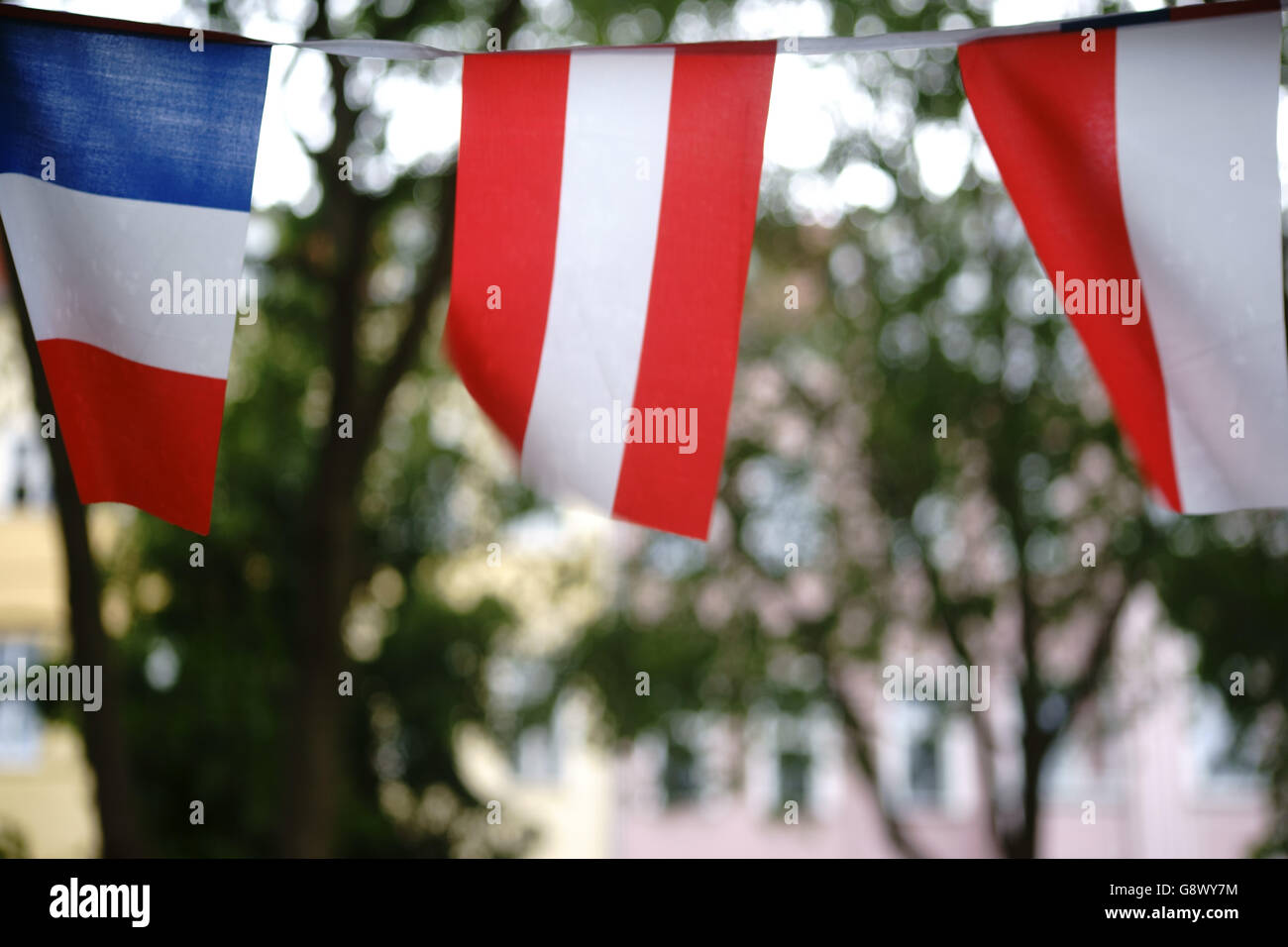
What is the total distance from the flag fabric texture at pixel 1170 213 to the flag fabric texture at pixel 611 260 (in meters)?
0.68

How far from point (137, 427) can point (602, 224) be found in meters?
1.24

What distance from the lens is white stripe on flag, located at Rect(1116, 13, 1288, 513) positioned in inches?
109

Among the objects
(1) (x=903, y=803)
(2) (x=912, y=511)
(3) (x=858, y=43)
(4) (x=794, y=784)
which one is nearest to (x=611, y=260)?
(3) (x=858, y=43)

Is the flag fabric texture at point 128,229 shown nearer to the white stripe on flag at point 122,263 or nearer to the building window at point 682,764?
the white stripe on flag at point 122,263

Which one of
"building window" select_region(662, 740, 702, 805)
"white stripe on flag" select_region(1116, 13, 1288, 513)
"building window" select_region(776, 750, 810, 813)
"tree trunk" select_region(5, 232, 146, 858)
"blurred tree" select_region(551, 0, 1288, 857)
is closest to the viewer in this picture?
"white stripe on flag" select_region(1116, 13, 1288, 513)

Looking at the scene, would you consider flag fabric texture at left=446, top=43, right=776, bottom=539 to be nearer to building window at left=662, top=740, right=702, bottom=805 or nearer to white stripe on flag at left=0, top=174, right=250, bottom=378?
white stripe on flag at left=0, top=174, right=250, bottom=378

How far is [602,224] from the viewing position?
2943mm

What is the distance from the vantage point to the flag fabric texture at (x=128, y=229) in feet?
9.41

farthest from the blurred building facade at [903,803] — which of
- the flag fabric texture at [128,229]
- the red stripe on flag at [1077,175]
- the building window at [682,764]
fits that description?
the flag fabric texture at [128,229]

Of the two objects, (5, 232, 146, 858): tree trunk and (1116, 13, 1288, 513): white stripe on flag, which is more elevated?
(1116, 13, 1288, 513): white stripe on flag

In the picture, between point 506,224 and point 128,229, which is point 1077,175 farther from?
point 128,229

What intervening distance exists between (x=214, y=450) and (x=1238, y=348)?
243 centimetres

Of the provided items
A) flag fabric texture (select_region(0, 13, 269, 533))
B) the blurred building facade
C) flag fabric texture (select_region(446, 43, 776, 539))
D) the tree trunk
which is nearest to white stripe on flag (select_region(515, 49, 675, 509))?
flag fabric texture (select_region(446, 43, 776, 539))

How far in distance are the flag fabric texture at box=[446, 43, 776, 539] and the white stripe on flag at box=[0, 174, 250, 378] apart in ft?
1.91
